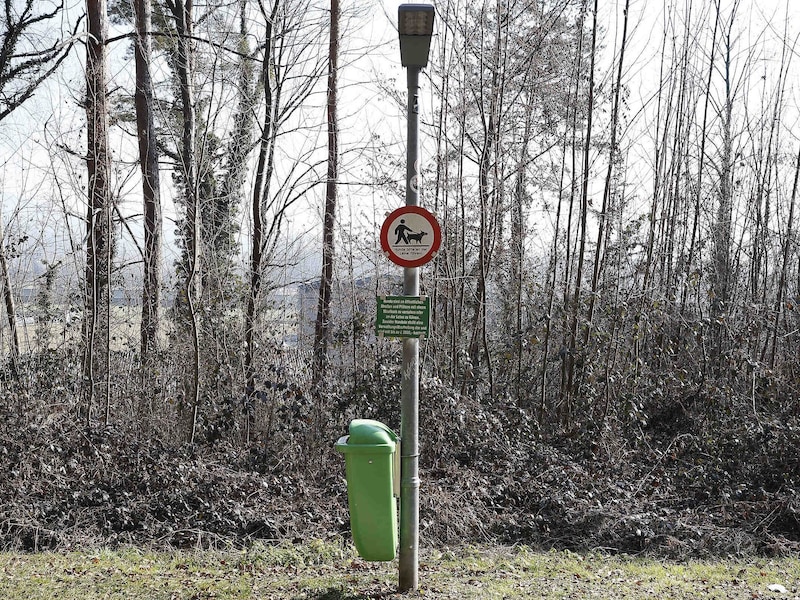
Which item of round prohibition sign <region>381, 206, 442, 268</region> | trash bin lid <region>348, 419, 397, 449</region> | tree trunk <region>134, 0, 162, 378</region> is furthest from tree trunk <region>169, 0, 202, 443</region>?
trash bin lid <region>348, 419, 397, 449</region>

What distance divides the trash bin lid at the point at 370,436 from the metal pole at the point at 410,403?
0.13 metres

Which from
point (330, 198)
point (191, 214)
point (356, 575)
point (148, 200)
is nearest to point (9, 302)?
point (148, 200)

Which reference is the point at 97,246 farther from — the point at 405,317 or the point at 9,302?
the point at 405,317

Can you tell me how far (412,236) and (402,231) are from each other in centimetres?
7

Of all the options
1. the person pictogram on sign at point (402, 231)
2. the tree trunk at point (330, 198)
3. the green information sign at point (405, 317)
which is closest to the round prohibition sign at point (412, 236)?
the person pictogram on sign at point (402, 231)

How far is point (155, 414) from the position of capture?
317 inches

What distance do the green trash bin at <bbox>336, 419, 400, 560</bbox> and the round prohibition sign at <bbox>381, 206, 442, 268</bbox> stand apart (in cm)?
109

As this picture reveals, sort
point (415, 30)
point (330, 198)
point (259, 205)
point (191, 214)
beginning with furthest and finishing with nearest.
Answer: point (330, 198) < point (259, 205) < point (191, 214) < point (415, 30)

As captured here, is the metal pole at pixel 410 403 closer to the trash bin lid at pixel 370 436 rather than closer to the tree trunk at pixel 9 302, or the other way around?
the trash bin lid at pixel 370 436

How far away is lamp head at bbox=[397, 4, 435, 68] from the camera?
14.7ft

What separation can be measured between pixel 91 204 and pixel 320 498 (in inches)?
160

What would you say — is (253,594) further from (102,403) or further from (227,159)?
(227,159)

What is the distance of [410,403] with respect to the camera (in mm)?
4766

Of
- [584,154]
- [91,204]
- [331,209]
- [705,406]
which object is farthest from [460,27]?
[705,406]
